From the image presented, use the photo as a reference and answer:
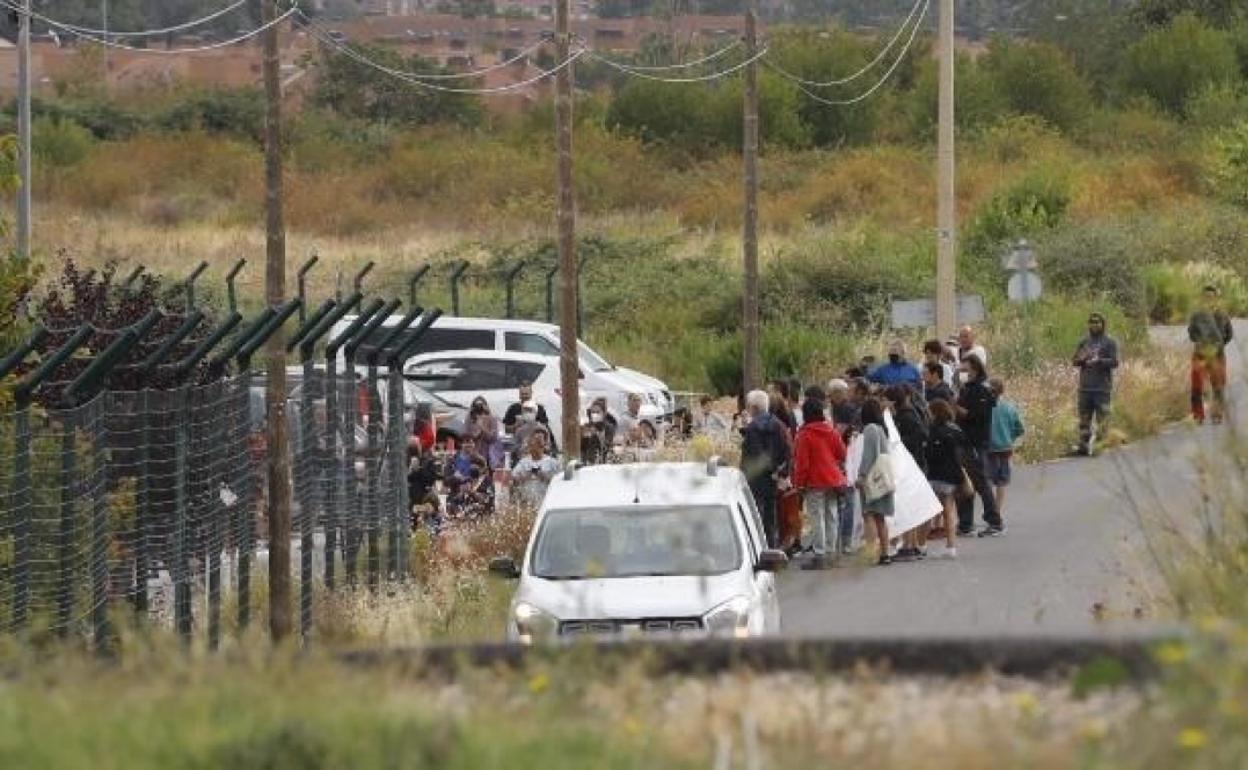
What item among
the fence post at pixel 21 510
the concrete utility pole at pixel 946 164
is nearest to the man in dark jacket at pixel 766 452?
the fence post at pixel 21 510

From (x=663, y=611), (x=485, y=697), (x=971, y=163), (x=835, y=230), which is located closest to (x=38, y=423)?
(x=663, y=611)

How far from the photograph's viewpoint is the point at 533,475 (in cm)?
2569

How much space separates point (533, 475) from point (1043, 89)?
69980mm

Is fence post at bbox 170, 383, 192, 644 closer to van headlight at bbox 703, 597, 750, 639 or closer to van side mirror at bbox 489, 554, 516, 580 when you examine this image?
van side mirror at bbox 489, 554, 516, 580

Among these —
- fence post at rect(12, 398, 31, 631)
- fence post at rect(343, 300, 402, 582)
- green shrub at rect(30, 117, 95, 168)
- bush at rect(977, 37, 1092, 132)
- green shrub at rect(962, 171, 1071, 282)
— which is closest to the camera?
fence post at rect(12, 398, 31, 631)

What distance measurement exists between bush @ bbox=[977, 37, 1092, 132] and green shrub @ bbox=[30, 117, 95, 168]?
2992cm

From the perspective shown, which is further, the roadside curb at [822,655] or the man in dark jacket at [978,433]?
the man in dark jacket at [978,433]

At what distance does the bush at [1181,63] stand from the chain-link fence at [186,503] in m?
72.6

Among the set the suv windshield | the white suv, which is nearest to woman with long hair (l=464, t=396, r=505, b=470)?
the white suv

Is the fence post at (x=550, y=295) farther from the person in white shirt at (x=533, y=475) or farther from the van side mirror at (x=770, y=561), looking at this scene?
the van side mirror at (x=770, y=561)

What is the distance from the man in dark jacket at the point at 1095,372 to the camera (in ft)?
105

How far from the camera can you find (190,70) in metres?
141

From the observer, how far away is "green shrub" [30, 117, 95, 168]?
8425cm

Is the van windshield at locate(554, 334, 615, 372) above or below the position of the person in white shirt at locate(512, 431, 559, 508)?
above
